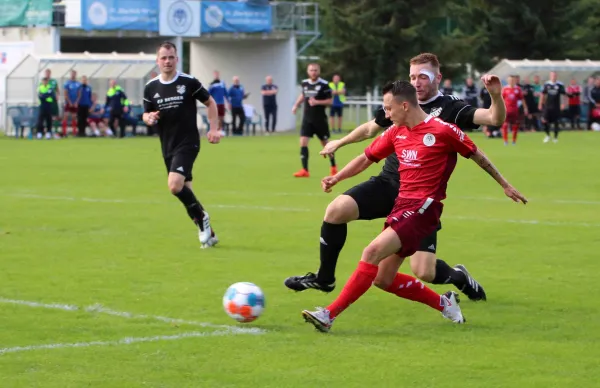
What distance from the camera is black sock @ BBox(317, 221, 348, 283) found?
8477mm

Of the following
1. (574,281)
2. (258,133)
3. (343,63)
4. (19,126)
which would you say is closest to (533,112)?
(258,133)

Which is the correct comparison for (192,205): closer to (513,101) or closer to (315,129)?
(315,129)

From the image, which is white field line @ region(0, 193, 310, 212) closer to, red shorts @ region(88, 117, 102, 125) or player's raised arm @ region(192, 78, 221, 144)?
player's raised arm @ region(192, 78, 221, 144)

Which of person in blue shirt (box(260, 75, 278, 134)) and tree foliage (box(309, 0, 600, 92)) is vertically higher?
tree foliage (box(309, 0, 600, 92))

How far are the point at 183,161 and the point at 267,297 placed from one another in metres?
3.55

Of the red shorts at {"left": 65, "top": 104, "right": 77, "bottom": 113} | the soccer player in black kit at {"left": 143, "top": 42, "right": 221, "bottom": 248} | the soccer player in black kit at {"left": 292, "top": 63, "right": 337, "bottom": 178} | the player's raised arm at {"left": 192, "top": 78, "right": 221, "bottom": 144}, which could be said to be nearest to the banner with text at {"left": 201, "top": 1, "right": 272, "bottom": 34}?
the red shorts at {"left": 65, "top": 104, "right": 77, "bottom": 113}

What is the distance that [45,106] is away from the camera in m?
36.2

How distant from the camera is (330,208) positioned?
8.41 m

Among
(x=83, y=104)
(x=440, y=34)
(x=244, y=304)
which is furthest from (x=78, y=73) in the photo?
(x=244, y=304)

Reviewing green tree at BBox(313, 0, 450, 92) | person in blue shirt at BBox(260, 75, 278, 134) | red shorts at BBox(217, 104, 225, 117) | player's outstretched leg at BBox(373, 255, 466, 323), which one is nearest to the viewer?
player's outstretched leg at BBox(373, 255, 466, 323)

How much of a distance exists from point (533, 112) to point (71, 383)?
37196 mm

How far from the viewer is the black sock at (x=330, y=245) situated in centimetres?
848

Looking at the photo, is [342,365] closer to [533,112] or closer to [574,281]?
[574,281]

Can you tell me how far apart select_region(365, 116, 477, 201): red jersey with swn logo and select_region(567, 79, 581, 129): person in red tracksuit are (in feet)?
115
